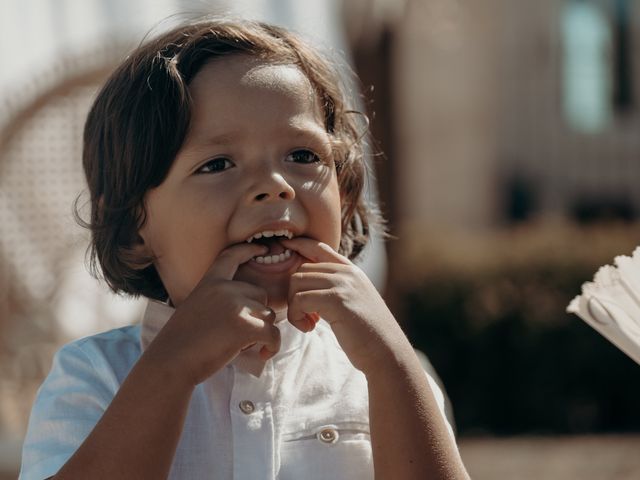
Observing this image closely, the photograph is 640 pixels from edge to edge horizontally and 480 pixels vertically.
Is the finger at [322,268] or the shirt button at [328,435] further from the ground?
the finger at [322,268]

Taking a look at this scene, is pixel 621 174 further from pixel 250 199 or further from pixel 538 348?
pixel 250 199

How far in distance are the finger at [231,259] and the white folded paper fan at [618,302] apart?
18.0 inches

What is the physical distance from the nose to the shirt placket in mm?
258

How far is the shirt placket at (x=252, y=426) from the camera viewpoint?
1700 millimetres

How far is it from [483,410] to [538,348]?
0.54 meters

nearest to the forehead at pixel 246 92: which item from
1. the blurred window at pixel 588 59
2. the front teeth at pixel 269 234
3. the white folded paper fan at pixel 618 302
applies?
the front teeth at pixel 269 234

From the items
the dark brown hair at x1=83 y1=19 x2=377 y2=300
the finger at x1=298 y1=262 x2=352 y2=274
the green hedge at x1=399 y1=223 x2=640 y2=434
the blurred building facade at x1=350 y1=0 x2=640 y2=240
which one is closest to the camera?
the finger at x1=298 y1=262 x2=352 y2=274

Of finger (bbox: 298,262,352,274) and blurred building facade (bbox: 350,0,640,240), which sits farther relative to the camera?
blurred building facade (bbox: 350,0,640,240)

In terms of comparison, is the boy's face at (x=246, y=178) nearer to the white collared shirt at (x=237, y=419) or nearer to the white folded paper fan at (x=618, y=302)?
the white collared shirt at (x=237, y=419)

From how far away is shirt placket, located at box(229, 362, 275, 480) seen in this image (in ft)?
5.58

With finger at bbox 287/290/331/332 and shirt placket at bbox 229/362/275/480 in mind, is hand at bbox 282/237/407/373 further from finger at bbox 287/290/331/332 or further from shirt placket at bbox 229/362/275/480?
shirt placket at bbox 229/362/275/480

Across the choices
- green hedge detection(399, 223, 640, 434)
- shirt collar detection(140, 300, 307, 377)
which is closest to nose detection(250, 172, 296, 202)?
shirt collar detection(140, 300, 307, 377)

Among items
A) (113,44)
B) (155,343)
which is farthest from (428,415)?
(113,44)

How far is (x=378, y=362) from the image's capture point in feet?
5.40
